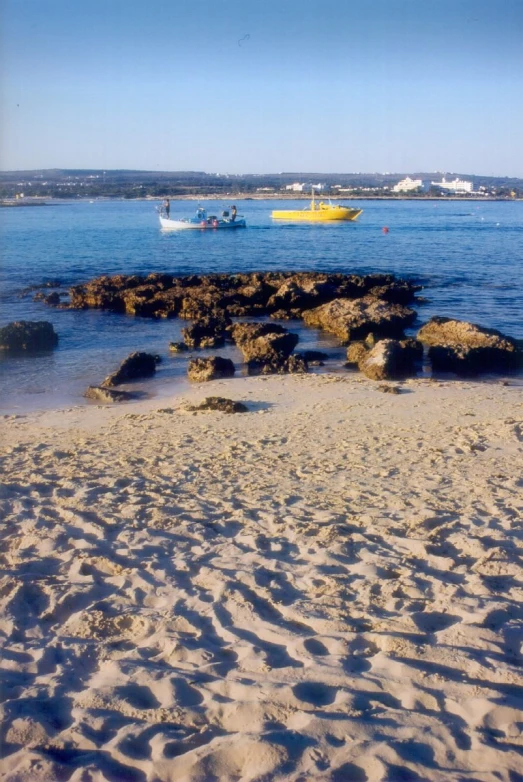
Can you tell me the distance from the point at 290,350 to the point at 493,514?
28.5ft

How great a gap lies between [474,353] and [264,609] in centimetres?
1013

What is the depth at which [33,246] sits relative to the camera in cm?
4328

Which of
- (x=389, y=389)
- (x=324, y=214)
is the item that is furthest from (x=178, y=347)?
(x=324, y=214)

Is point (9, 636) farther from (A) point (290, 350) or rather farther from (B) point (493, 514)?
(A) point (290, 350)

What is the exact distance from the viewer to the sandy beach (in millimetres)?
3418

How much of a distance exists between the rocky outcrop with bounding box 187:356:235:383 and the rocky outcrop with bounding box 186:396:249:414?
89.8 inches

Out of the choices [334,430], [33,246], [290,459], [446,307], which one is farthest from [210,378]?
[33,246]

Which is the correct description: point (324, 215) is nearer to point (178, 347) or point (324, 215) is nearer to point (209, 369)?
point (178, 347)

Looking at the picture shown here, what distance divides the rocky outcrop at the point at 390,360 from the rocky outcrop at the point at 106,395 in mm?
4312

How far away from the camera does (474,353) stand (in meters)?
13.7

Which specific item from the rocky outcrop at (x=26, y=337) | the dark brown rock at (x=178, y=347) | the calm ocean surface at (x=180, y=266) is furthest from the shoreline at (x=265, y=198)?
the dark brown rock at (x=178, y=347)

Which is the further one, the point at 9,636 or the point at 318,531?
the point at 318,531

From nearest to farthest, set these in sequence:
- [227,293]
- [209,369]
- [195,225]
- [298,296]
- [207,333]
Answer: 1. [209,369]
2. [207,333]
3. [298,296]
4. [227,293]
5. [195,225]

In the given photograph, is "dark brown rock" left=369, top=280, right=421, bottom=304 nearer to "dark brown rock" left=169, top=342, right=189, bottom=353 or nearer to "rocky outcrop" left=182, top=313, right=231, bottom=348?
"rocky outcrop" left=182, top=313, right=231, bottom=348
